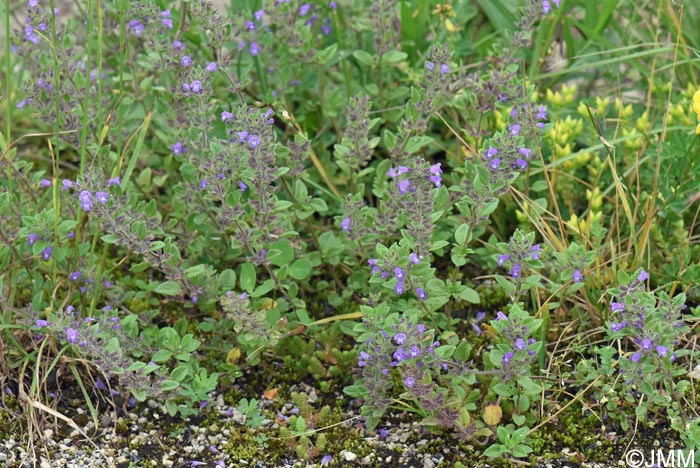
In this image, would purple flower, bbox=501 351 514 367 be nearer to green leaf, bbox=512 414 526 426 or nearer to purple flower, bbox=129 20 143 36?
green leaf, bbox=512 414 526 426

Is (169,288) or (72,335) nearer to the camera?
(72,335)

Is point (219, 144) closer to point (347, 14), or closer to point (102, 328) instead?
point (102, 328)

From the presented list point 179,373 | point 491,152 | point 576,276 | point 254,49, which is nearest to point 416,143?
point 491,152

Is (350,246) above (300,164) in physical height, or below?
below

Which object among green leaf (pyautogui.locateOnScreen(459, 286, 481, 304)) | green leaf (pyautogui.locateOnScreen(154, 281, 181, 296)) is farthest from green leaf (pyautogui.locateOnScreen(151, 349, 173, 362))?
green leaf (pyautogui.locateOnScreen(459, 286, 481, 304))

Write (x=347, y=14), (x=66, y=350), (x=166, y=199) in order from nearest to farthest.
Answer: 1. (x=66, y=350)
2. (x=166, y=199)
3. (x=347, y=14)

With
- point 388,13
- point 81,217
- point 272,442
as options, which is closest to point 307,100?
point 388,13

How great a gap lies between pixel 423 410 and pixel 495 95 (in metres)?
→ 1.05

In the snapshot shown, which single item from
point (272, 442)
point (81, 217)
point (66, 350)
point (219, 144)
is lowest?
point (272, 442)

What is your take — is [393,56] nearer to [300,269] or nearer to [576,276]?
[300,269]

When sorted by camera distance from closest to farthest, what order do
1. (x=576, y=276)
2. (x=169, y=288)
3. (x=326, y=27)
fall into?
(x=576, y=276) → (x=169, y=288) → (x=326, y=27)

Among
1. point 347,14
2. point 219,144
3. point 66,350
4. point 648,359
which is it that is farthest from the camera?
point 347,14

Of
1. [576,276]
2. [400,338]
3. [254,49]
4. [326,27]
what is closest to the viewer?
[400,338]

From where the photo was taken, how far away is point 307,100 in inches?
140
